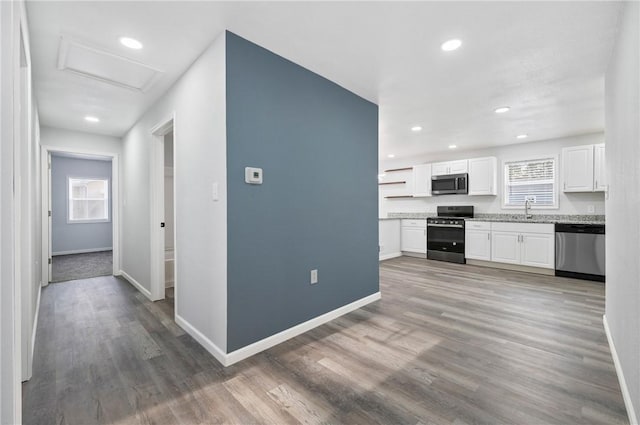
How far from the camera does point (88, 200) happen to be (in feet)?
24.7

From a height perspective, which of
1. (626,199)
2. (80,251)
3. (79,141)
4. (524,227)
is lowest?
(80,251)

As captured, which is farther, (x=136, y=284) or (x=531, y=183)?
(x=531, y=183)

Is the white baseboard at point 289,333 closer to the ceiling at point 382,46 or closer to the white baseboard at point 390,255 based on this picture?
the ceiling at point 382,46

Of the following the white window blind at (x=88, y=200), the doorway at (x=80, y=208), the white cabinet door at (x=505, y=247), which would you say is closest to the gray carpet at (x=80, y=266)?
the doorway at (x=80, y=208)

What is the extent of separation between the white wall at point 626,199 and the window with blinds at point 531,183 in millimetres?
3686

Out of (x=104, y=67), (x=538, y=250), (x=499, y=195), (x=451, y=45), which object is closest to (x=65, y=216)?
(x=104, y=67)

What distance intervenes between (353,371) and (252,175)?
1605mm

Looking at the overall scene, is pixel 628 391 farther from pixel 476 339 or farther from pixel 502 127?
pixel 502 127

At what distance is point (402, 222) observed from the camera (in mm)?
6773

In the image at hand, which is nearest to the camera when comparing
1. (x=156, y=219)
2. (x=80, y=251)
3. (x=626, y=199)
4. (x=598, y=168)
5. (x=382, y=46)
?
(x=626, y=199)

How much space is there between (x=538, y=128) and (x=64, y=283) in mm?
7861

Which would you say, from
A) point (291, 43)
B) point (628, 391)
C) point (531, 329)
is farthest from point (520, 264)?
point (291, 43)

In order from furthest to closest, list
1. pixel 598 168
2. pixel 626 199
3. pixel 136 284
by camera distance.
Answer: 1. pixel 598 168
2. pixel 136 284
3. pixel 626 199

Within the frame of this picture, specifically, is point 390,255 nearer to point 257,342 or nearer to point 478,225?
point 478,225
